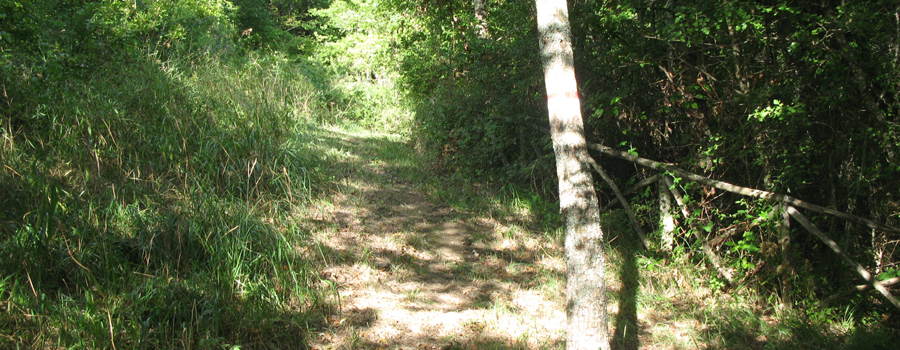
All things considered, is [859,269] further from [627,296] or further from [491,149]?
[491,149]

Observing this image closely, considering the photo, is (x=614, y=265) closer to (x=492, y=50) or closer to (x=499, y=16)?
(x=492, y=50)

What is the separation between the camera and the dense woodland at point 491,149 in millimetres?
3885

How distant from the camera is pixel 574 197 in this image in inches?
149

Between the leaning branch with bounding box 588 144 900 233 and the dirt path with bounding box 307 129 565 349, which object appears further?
the dirt path with bounding box 307 129 565 349

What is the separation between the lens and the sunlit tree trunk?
373cm

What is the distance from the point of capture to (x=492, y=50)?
7.21 metres

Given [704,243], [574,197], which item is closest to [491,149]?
[704,243]

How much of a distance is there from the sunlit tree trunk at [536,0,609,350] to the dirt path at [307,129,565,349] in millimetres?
622

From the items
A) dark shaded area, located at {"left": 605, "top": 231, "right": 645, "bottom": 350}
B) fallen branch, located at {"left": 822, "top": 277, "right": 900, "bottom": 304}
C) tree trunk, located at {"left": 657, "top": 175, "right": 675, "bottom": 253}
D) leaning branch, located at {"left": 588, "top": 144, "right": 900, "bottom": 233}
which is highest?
leaning branch, located at {"left": 588, "top": 144, "right": 900, "bottom": 233}

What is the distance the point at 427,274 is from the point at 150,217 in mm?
2637

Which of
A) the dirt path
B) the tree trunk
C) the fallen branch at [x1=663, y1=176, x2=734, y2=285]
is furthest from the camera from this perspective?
the tree trunk

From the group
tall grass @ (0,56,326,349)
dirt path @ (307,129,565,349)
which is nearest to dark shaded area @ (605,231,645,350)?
dirt path @ (307,129,565,349)

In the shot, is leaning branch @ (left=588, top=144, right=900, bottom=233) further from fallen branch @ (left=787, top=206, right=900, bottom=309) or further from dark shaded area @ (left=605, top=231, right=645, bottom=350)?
dark shaded area @ (left=605, top=231, right=645, bottom=350)

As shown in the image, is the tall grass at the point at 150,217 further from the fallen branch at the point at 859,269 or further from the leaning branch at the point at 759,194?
the fallen branch at the point at 859,269
